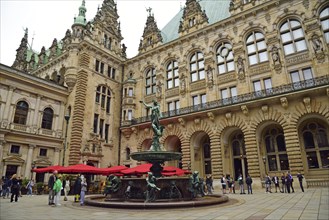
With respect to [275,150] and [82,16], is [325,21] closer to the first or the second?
[275,150]

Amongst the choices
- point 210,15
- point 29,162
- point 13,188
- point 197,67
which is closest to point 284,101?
point 197,67

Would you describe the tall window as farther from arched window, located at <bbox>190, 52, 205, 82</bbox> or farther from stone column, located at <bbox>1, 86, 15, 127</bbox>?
stone column, located at <bbox>1, 86, 15, 127</bbox>

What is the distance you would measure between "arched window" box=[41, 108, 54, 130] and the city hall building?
126mm

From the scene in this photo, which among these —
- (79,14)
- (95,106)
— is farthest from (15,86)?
(79,14)

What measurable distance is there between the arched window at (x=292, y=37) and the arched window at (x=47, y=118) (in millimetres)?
28246

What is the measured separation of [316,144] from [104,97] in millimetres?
26356

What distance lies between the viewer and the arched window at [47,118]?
27.6 metres

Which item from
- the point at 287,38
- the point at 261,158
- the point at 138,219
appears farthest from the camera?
the point at 287,38

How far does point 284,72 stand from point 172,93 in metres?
13.9

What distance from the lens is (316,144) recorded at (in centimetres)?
2184

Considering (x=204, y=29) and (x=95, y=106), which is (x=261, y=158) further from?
(x=95, y=106)

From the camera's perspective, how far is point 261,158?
2339cm

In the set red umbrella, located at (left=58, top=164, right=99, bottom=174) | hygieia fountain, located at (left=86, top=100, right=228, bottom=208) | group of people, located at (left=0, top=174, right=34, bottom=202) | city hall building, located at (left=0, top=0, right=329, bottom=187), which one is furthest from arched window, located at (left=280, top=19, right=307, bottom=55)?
group of people, located at (left=0, top=174, right=34, bottom=202)

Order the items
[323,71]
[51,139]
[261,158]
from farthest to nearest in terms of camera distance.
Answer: [51,139] → [261,158] → [323,71]
